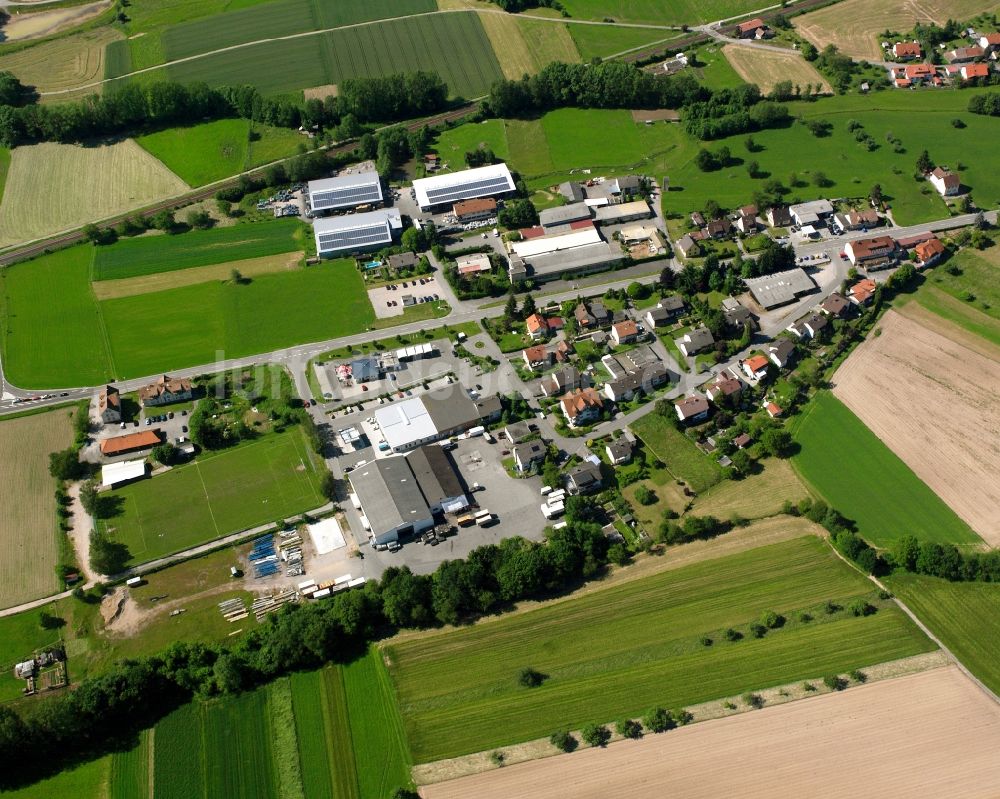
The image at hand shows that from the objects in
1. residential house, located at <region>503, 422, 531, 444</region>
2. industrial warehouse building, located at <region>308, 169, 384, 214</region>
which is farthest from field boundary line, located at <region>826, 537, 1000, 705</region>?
industrial warehouse building, located at <region>308, 169, 384, 214</region>

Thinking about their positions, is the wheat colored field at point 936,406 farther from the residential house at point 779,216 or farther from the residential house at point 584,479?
the residential house at point 584,479

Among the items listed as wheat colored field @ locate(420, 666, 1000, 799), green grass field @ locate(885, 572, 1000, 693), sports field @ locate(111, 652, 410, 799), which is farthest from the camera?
green grass field @ locate(885, 572, 1000, 693)

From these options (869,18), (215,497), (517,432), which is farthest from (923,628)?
(869,18)

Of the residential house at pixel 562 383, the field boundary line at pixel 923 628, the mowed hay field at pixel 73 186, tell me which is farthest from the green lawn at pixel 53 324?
the field boundary line at pixel 923 628

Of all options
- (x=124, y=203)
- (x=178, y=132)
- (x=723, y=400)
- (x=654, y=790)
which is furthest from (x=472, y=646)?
(x=178, y=132)

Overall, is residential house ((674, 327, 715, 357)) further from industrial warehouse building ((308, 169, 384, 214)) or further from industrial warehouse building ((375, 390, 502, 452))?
industrial warehouse building ((308, 169, 384, 214))

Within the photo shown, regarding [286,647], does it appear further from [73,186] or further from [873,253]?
[73,186]
